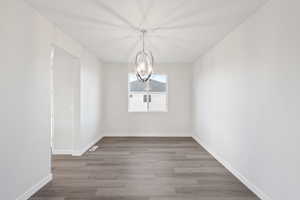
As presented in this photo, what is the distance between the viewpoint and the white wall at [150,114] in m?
6.79

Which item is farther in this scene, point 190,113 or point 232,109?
point 190,113

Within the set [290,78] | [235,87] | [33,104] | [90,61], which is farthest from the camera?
[90,61]

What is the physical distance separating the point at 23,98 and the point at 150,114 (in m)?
4.64

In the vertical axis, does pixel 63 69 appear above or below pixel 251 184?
above

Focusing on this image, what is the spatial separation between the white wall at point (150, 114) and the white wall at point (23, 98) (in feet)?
11.6

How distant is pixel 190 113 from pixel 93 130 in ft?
10.4

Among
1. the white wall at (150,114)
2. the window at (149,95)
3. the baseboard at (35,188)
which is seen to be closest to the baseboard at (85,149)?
the white wall at (150,114)

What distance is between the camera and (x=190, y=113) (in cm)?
684

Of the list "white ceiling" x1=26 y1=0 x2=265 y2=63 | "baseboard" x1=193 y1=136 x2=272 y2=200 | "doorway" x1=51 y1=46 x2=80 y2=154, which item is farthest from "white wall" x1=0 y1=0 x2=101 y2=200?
"baseboard" x1=193 y1=136 x2=272 y2=200

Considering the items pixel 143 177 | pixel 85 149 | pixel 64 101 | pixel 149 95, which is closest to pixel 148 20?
pixel 143 177

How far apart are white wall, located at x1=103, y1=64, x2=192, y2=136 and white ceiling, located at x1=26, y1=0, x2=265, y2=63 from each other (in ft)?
7.13

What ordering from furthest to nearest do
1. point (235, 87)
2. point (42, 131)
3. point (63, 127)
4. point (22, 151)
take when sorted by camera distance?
point (63, 127) → point (235, 87) → point (42, 131) → point (22, 151)

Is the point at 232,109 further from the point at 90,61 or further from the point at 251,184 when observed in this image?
the point at 90,61

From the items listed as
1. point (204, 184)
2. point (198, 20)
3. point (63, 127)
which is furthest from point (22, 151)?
point (198, 20)
